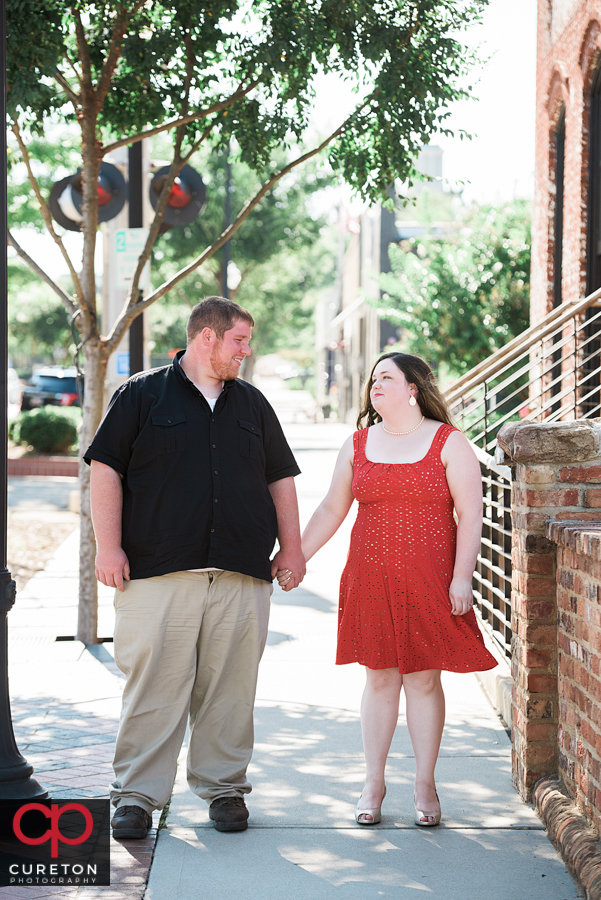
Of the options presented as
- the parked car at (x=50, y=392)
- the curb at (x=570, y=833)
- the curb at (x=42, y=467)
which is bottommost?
the curb at (x=570, y=833)

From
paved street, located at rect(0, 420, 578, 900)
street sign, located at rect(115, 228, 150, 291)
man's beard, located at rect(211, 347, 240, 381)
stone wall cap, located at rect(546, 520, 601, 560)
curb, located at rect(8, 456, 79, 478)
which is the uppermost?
street sign, located at rect(115, 228, 150, 291)

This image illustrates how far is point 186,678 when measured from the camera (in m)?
3.98

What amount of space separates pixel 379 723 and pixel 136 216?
5.66 meters

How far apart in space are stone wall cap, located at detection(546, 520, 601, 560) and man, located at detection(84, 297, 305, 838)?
1.13 meters

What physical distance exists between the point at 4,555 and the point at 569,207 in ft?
27.1

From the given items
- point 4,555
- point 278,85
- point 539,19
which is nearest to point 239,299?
point 539,19

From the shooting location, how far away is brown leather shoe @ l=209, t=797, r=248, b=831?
3.97 m

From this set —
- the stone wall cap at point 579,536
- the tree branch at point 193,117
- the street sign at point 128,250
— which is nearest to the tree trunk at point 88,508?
the street sign at point 128,250

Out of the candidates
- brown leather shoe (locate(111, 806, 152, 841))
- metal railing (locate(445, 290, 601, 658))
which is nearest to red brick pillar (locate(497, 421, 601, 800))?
metal railing (locate(445, 290, 601, 658))

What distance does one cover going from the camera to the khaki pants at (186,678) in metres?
3.92

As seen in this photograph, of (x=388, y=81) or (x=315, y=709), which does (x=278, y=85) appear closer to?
(x=388, y=81)

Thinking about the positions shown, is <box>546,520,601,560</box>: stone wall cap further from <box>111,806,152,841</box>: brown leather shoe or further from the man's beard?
<box>111,806,152,841</box>: brown leather shoe

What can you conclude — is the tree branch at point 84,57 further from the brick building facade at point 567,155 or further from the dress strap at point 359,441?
the brick building facade at point 567,155

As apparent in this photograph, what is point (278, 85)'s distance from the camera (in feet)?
24.0
